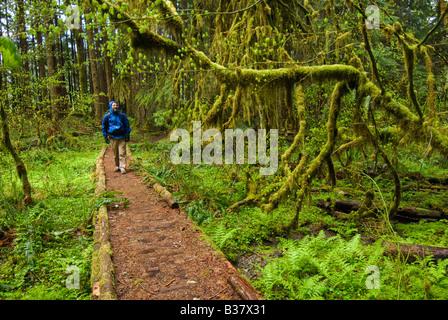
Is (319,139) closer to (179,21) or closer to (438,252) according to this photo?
(438,252)

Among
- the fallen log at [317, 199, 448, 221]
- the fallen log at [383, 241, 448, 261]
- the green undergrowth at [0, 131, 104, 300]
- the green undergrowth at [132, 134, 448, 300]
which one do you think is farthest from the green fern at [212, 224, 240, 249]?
the fallen log at [317, 199, 448, 221]

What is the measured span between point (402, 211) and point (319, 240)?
10.1 feet

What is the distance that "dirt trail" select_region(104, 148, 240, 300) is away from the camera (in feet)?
12.1

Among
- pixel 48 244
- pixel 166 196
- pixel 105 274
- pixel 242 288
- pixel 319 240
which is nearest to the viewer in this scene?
pixel 242 288

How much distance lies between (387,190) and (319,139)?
3128 mm

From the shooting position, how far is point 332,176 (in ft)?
20.2

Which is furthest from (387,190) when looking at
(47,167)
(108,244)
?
(47,167)

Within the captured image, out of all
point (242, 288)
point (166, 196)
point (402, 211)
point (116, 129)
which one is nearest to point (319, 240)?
point (242, 288)

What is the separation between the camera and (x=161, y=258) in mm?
4516

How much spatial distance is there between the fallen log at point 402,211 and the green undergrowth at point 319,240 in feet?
0.74

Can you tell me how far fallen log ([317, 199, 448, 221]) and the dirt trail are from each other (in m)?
3.94
